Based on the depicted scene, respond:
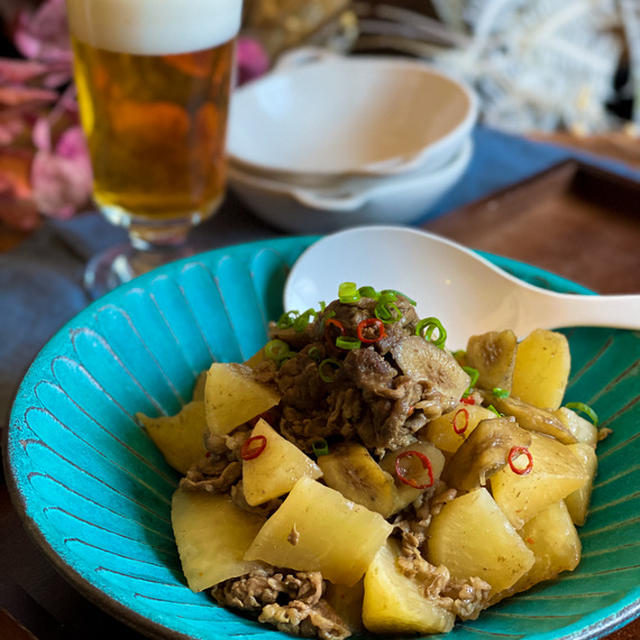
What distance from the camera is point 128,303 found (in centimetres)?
180

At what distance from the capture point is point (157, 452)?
1.65 m

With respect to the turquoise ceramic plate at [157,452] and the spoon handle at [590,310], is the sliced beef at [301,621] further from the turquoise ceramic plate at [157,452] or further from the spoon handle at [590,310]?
the spoon handle at [590,310]

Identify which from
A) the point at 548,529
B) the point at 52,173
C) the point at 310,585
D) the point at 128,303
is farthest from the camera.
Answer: the point at 52,173

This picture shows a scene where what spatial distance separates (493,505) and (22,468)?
79 cm

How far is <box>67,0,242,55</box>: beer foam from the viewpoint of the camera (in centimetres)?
205

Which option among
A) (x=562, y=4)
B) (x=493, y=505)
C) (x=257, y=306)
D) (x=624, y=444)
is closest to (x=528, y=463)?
(x=493, y=505)

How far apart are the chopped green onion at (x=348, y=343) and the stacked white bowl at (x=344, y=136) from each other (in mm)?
1348

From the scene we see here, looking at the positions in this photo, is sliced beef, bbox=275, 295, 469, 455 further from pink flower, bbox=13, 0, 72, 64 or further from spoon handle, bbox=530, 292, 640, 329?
pink flower, bbox=13, 0, 72, 64

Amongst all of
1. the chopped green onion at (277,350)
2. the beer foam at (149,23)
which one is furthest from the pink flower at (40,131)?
the chopped green onion at (277,350)

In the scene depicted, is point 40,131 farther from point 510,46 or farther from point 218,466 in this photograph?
point 510,46

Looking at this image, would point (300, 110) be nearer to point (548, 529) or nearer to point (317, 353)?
point (317, 353)

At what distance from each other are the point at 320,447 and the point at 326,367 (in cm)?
14

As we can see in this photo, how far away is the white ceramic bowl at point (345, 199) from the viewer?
2.66m

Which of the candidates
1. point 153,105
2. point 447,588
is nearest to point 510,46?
point 153,105
